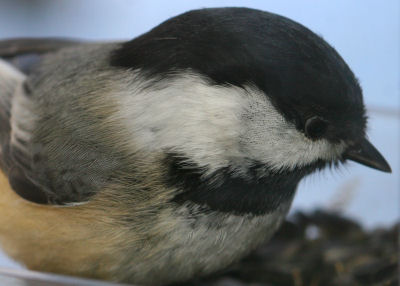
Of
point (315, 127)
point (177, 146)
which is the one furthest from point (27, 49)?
point (315, 127)

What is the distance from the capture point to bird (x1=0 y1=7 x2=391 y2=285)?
0.81m

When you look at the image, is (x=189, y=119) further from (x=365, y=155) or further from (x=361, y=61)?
(x=361, y=61)

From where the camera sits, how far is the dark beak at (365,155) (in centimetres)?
89

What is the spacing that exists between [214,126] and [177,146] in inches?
2.5

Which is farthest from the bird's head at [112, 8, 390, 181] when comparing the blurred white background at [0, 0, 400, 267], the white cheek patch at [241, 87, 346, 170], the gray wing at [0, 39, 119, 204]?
the blurred white background at [0, 0, 400, 267]

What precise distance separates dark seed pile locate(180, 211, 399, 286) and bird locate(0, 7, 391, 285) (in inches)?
8.8

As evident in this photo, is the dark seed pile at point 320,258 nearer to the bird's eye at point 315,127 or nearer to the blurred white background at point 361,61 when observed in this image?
the blurred white background at point 361,61

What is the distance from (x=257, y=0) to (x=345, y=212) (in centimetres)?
55

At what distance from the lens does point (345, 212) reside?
1.49 m

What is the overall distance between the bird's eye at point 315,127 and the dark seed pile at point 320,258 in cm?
41

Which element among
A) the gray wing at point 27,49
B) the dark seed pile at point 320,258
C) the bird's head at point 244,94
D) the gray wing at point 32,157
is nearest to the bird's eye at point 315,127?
the bird's head at point 244,94

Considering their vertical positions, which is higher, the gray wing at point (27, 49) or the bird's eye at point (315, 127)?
the bird's eye at point (315, 127)

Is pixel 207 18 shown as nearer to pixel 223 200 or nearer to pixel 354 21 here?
pixel 223 200

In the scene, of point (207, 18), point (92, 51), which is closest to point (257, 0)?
point (92, 51)
